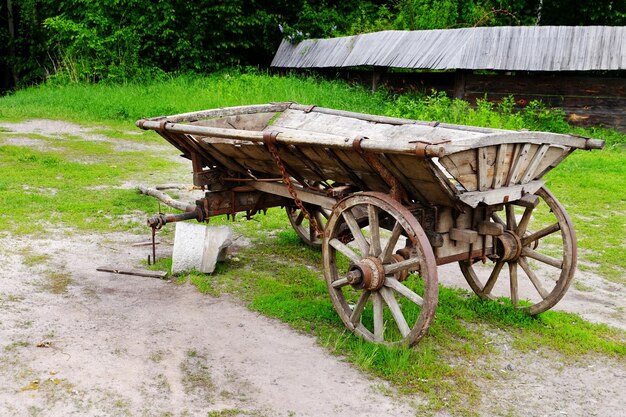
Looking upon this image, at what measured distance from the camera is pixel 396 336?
15.3 feet

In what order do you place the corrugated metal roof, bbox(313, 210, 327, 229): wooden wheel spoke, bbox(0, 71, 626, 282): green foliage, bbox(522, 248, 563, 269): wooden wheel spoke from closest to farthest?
bbox(522, 248, 563, 269): wooden wheel spoke
bbox(313, 210, 327, 229): wooden wheel spoke
bbox(0, 71, 626, 282): green foliage
the corrugated metal roof

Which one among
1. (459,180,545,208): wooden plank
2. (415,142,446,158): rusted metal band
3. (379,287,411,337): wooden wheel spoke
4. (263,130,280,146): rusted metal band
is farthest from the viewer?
(263,130,280,146): rusted metal band

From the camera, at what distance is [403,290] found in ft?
14.1

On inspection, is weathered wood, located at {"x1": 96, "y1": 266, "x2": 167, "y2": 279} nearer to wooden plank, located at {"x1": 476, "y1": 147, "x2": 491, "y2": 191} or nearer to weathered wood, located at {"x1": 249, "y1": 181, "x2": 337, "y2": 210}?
weathered wood, located at {"x1": 249, "y1": 181, "x2": 337, "y2": 210}

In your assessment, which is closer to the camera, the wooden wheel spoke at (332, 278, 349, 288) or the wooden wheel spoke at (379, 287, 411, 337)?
the wooden wheel spoke at (379, 287, 411, 337)

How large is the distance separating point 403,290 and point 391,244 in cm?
30

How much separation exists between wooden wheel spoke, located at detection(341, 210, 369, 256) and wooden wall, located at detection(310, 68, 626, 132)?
34.6 feet

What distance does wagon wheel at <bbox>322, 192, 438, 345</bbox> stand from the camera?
4168mm

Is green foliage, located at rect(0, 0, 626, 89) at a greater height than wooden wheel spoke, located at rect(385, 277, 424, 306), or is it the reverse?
green foliage, located at rect(0, 0, 626, 89)

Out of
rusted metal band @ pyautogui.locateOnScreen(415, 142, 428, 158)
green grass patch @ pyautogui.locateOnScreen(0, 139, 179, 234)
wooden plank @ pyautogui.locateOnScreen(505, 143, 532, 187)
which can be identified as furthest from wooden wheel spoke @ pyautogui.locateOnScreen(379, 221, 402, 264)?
green grass patch @ pyautogui.locateOnScreen(0, 139, 179, 234)

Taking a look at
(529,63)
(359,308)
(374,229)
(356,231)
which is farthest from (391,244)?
(529,63)

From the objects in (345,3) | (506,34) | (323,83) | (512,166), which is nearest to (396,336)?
(512,166)

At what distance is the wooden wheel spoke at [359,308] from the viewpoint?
4633 millimetres

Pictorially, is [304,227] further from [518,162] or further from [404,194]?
[518,162]
